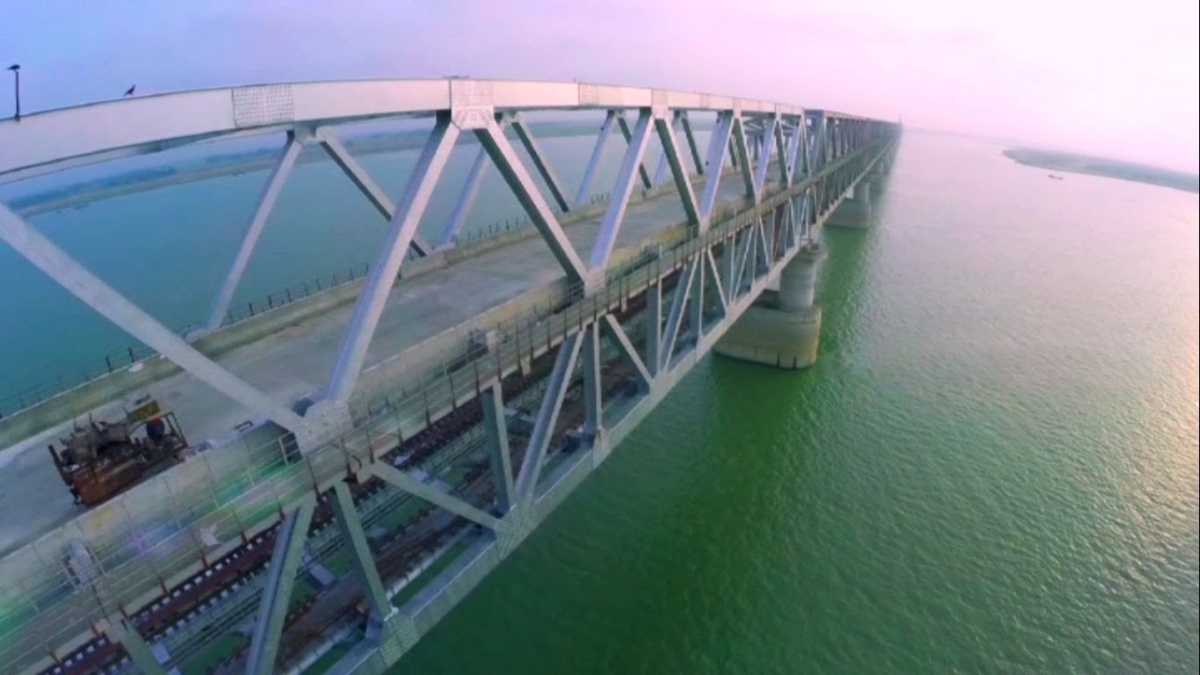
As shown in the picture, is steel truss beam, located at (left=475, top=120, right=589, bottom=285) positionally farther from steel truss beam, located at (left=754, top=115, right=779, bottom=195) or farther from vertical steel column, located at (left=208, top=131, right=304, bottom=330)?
steel truss beam, located at (left=754, top=115, right=779, bottom=195)

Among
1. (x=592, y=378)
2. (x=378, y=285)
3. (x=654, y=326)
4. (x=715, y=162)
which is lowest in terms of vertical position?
(x=592, y=378)

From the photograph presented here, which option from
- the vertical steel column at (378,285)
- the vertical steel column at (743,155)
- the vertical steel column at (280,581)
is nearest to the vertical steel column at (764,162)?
the vertical steel column at (743,155)

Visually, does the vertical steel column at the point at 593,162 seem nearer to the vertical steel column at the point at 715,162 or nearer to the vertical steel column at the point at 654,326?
the vertical steel column at the point at 715,162

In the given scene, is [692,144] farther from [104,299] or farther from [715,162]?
[104,299]

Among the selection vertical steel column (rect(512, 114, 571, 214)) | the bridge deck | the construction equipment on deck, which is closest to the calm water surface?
the bridge deck

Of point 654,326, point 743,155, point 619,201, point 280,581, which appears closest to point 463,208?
point 619,201

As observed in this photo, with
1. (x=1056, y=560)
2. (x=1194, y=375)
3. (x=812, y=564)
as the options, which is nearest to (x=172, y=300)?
(x=812, y=564)

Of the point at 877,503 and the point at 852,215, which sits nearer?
the point at 877,503
